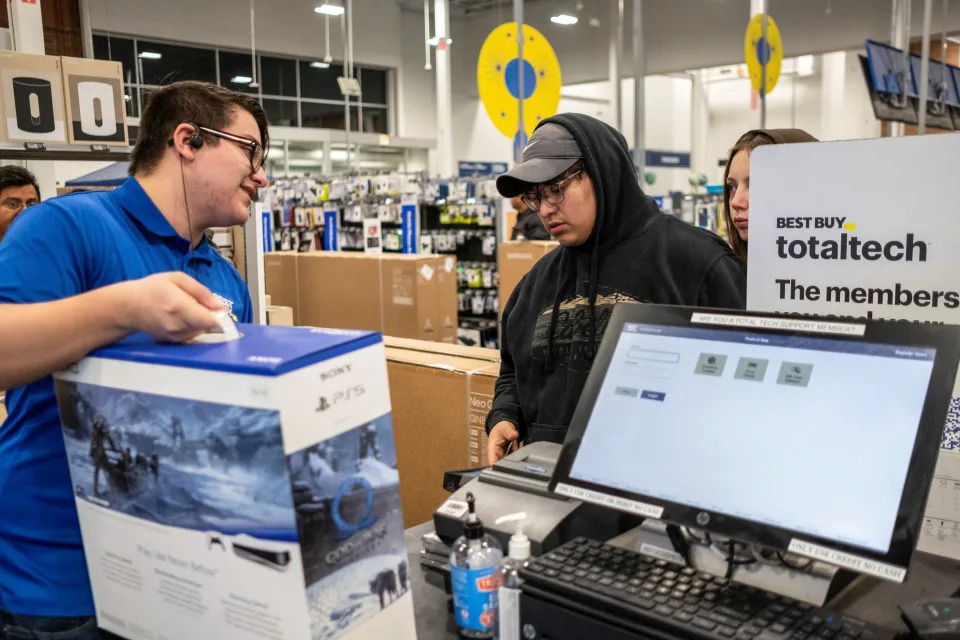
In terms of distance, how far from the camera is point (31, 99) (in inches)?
124

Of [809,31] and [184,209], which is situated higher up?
[809,31]

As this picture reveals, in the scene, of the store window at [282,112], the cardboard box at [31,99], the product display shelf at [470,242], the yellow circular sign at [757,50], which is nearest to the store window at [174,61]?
the store window at [282,112]

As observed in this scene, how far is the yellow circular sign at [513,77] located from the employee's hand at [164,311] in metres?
3.93

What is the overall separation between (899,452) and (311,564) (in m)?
0.62

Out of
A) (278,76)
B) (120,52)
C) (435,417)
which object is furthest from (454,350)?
(278,76)

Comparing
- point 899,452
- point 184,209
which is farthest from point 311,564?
point 184,209

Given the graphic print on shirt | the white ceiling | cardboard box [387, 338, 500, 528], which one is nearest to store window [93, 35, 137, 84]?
the white ceiling

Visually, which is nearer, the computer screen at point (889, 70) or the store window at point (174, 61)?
the computer screen at point (889, 70)

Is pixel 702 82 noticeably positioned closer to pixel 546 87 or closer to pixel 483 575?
pixel 546 87

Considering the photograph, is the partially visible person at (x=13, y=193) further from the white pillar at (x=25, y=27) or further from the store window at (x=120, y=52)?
the store window at (x=120, y=52)

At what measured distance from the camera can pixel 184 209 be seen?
1.31 metres

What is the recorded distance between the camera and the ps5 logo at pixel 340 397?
806 mm

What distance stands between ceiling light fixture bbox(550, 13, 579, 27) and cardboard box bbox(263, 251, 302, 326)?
27.6 ft

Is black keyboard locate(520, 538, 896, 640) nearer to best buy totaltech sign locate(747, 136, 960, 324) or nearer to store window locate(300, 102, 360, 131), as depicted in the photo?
best buy totaltech sign locate(747, 136, 960, 324)
